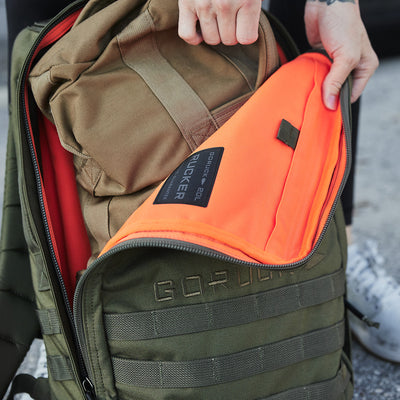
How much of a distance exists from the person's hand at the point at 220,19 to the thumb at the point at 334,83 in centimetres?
23

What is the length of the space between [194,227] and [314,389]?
0.43 meters

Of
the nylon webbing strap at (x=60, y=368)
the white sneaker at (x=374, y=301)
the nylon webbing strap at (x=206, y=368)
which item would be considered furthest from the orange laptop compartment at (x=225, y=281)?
the white sneaker at (x=374, y=301)

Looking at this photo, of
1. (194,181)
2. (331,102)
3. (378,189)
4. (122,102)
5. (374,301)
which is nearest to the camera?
(194,181)

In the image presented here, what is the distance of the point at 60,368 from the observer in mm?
974

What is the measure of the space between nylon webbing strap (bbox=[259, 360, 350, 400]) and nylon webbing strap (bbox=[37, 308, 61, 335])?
403mm

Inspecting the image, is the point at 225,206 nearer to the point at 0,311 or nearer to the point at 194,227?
the point at 194,227

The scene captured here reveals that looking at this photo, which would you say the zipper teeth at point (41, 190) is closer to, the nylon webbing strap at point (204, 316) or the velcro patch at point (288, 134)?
the nylon webbing strap at point (204, 316)

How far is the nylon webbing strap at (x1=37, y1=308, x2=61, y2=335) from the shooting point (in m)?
0.97

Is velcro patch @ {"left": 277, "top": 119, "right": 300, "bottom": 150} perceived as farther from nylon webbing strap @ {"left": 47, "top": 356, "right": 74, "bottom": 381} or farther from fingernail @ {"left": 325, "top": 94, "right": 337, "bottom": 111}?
nylon webbing strap @ {"left": 47, "top": 356, "right": 74, "bottom": 381}

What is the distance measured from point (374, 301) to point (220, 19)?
84cm

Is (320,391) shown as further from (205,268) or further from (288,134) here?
(288,134)

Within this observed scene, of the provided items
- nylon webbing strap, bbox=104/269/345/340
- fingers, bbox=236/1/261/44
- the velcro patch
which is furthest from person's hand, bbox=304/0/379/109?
nylon webbing strap, bbox=104/269/345/340

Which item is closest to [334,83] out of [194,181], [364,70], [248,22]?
[364,70]

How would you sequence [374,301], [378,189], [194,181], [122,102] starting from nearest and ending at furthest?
[194,181], [122,102], [374,301], [378,189]
